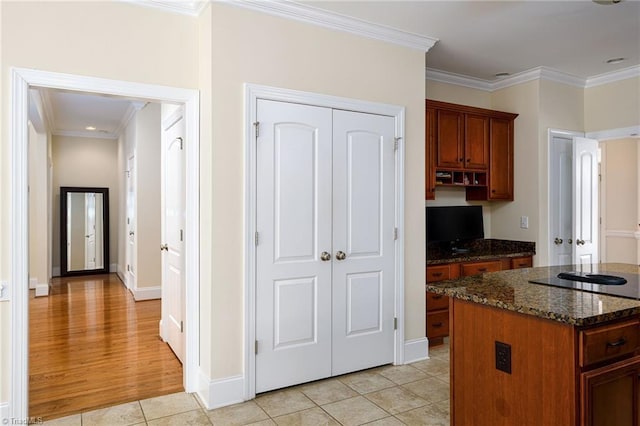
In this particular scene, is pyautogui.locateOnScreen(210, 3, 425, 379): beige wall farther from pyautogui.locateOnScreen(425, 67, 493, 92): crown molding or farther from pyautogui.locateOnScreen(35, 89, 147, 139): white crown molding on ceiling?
pyautogui.locateOnScreen(35, 89, 147, 139): white crown molding on ceiling

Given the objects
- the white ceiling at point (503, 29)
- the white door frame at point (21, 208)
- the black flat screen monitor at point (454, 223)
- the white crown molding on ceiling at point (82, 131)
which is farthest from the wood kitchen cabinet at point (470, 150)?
the white crown molding on ceiling at point (82, 131)

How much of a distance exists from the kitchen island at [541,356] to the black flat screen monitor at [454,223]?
2.31 meters

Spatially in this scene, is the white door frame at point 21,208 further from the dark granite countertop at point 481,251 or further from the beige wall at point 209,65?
the dark granite countertop at point 481,251

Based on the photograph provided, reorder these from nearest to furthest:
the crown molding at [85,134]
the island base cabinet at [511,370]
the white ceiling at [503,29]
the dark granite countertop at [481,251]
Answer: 1. the island base cabinet at [511,370]
2. the white ceiling at [503,29]
3. the dark granite countertop at [481,251]
4. the crown molding at [85,134]

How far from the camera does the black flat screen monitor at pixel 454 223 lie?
458cm

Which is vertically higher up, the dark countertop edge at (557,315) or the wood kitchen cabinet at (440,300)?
the dark countertop edge at (557,315)

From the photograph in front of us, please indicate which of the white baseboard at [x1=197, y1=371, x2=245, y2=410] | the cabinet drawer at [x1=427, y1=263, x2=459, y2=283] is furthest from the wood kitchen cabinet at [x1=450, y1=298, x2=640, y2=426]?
the cabinet drawer at [x1=427, y1=263, x2=459, y2=283]

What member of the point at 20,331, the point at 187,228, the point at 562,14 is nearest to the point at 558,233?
the point at 562,14

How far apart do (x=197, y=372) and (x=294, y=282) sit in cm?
94

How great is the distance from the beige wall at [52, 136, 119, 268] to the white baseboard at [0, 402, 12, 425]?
678cm

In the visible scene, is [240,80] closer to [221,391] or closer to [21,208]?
[21,208]

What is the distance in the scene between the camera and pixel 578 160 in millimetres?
4719

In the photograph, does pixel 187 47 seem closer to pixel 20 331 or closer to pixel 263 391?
pixel 20 331

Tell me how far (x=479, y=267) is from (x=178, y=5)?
3.53 m
